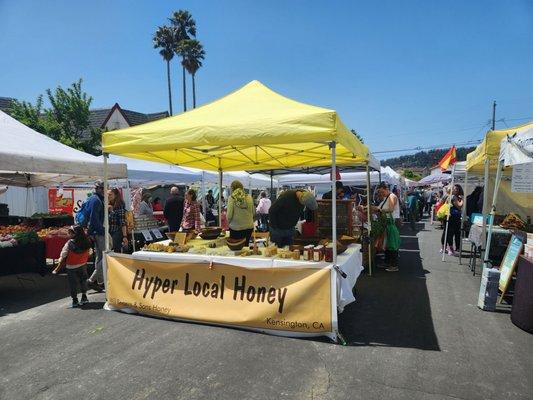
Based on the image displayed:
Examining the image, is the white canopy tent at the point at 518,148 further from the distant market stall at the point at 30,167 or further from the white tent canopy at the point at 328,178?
the white tent canopy at the point at 328,178

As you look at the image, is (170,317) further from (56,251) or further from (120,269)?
(56,251)

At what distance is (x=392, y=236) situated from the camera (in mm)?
7883

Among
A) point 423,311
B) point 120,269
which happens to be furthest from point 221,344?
point 423,311

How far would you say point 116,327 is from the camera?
470 cm

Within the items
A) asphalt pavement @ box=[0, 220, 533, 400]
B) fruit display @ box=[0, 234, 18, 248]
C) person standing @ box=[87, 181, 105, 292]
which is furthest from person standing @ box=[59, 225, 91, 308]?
fruit display @ box=[0, 234, 18, 248]

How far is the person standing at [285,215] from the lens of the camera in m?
5.75

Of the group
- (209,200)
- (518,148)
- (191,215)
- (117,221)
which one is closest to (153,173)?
(191,215)

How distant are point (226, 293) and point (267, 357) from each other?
1.04 meters

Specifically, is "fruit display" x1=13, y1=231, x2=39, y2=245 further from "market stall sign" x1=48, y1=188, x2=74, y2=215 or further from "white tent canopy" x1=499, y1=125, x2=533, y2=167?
"white tent canopy" x1=499, y1=125, x2=533, y2=167

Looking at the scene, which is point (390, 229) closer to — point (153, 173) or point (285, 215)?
point (285, 215)

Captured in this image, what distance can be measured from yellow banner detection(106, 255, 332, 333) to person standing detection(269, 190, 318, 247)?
1.43 metres

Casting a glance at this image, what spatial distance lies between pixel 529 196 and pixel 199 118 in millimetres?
8247

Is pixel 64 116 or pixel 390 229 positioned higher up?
pixel 64 116

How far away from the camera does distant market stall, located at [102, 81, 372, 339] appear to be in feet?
13.8
